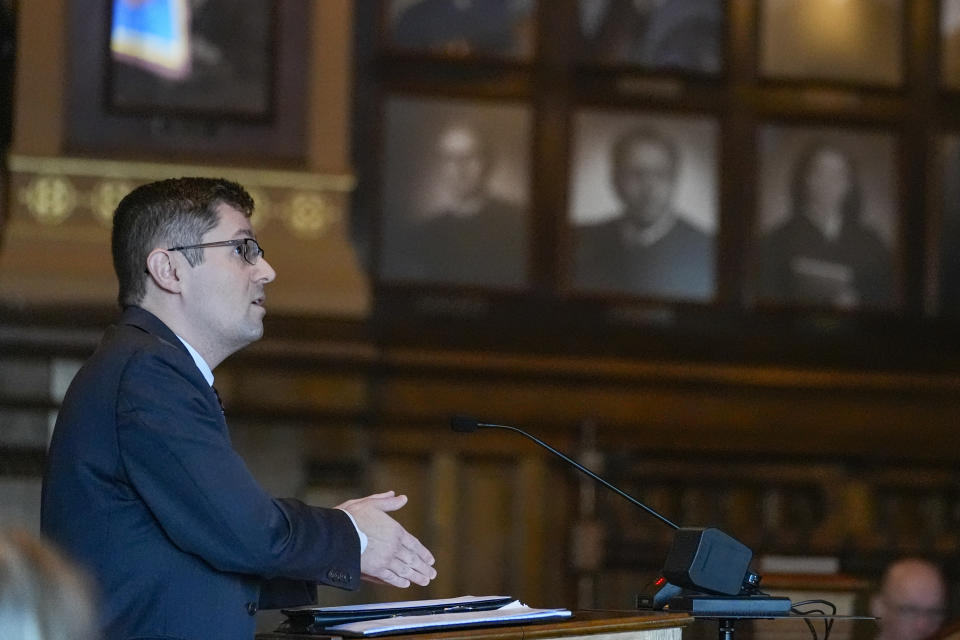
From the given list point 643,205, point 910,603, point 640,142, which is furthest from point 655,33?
Answer: point 910,603

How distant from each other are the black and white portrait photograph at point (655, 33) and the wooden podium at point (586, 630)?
14.5 feet

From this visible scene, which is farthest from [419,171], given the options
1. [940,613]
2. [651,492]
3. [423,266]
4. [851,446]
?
[940,613]

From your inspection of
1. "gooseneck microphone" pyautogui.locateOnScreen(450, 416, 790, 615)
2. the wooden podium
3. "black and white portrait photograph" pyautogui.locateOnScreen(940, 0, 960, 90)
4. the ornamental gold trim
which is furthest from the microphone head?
"black and white portrait photograph" pyautogui.locateOnScreen(940, 0, 960, 90)

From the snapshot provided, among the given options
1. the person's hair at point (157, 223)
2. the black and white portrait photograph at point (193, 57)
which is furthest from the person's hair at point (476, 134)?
the person's hair at point (157, 223)

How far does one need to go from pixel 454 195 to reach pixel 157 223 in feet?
12.3

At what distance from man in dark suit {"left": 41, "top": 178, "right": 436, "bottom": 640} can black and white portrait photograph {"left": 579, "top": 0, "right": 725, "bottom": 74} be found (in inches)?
168

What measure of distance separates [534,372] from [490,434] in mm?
322

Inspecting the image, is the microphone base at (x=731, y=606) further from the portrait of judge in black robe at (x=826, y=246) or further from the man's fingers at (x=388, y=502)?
the portrait of judge in black robe at (x=826, y=246)

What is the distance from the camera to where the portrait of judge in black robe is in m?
7.19

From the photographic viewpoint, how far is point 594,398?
6.81 m

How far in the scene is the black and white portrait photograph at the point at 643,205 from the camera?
278 inches

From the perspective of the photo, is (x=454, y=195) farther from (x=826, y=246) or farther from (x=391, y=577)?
(x=391, y=577)

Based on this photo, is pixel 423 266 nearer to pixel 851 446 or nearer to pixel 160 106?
pixel 160 106

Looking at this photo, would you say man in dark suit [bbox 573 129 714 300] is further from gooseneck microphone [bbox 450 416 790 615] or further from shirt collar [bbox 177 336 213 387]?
shirt collar [bbox 177 336 213 387]
